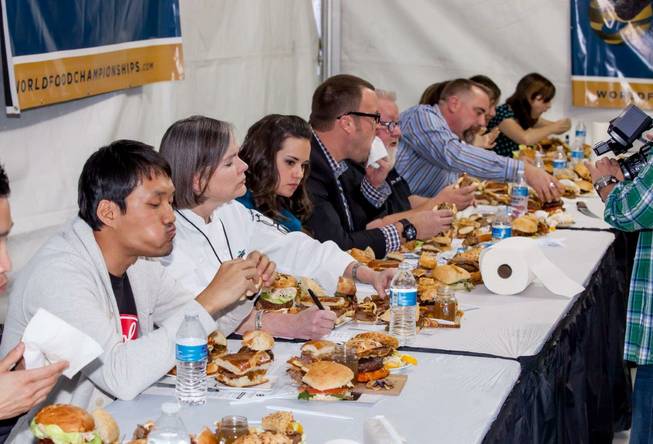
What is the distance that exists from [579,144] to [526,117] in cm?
49

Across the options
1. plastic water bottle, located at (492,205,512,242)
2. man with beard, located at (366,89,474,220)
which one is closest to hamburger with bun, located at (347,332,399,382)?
plastic water bottle, located at (492,205,512,242)

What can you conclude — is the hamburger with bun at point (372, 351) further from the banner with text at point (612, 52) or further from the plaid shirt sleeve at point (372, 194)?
the banner with text at point (612, 52)

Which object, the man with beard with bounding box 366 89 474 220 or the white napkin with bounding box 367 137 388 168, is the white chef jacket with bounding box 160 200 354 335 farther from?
the man with beard with bounding box 366 89 474 220

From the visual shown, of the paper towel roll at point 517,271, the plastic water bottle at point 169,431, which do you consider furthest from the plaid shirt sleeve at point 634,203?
the plastic water bottle at point 169,431

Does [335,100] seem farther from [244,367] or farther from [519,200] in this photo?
[244,367]

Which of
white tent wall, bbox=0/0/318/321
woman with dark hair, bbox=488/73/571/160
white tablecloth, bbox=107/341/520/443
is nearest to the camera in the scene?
white tablecloth, bbox=107/341/520/443

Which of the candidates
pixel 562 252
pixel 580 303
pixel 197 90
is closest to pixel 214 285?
pixel 580 303

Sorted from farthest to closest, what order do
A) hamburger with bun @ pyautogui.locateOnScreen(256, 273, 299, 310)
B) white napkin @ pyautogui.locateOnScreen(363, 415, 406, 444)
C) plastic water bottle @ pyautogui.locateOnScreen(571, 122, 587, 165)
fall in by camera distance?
1. plastic water bottle @ pyautogui.locateOnScreen(571, 122, 587, 165)
2. hamburger with bun @ pyautogui.locateOnScreen(256, 273, 299, 310)
3. white napkin @ pyautogui.locateOnScreen(363, 415, 406, 444)

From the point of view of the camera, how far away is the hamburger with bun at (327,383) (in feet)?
6.97

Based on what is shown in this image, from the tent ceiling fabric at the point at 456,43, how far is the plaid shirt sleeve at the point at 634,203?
166 inches

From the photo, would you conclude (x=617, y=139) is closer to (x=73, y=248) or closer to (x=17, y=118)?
(x=73, y=248)

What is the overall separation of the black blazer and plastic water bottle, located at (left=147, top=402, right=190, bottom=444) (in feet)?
6.91

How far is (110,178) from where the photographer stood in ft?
7.41

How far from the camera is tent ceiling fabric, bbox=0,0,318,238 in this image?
3.51 meters
